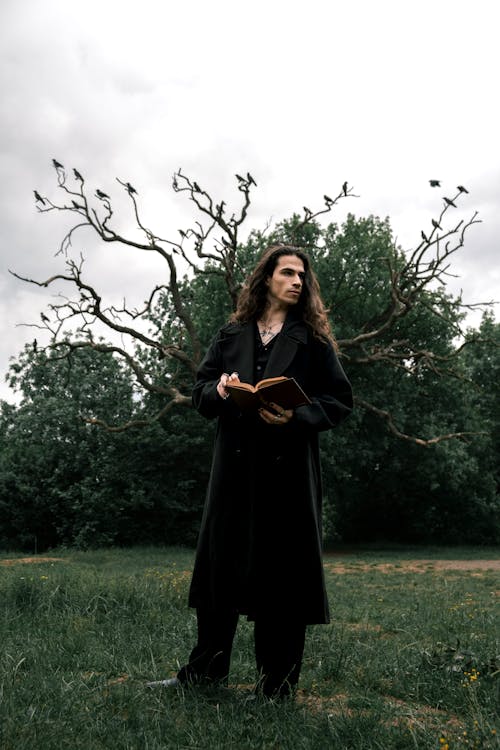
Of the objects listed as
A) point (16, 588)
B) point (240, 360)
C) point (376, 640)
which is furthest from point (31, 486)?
point (240, 360)

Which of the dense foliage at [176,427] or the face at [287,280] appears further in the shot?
the dense foliage at [176,427]

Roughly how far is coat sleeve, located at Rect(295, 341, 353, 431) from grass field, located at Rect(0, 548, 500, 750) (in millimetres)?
1381

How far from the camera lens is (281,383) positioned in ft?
10.4

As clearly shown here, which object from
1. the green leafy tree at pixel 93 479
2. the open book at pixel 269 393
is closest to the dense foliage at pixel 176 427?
the green leafy tree at pixel 93 479

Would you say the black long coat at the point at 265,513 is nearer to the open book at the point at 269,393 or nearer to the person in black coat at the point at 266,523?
the person in black coat at the point at 266,523

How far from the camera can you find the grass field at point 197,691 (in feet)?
9.53

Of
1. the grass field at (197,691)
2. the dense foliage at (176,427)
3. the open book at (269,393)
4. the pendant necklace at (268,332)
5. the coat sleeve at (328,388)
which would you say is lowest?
the grass field at (197,691)

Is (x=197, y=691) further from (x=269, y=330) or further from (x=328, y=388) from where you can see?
(x=269, y=330)

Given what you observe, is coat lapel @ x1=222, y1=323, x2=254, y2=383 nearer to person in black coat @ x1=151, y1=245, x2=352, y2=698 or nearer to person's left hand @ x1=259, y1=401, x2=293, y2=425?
person in black coat @ x1=151, y1=245, x2=352, y2=698

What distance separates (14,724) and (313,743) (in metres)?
Answer: 1.21

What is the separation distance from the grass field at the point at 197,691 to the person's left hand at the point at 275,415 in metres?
1.30

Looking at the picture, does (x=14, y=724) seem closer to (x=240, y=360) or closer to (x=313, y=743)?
(x=313, y=743)

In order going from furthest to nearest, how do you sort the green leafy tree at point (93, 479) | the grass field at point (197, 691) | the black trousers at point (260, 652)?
the green leafy tree at point (93, 479)
the black trousers at point (260, 652)
the grass field at point (197, 691)

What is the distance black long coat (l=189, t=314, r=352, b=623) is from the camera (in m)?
3.47
